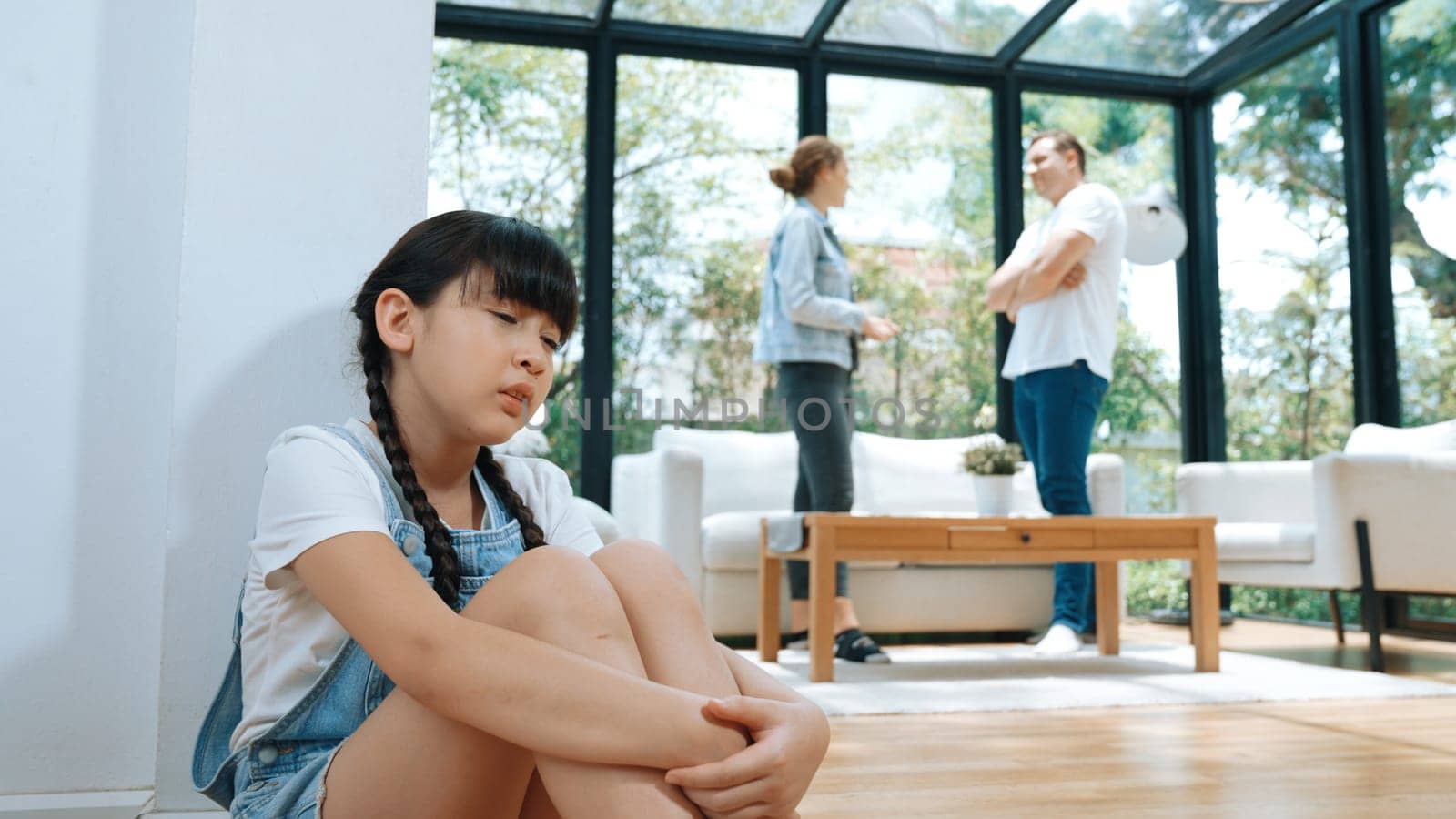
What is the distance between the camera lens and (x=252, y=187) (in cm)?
128

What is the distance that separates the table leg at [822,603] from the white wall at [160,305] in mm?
1744

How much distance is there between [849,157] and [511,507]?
402 cm

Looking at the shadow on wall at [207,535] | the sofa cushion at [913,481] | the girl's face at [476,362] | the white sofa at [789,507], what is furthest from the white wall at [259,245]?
the sofa cushion at [913,481]

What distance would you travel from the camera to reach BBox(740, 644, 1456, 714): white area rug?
2.57 meters

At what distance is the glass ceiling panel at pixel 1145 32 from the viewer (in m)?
4.73

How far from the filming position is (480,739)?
914 mm

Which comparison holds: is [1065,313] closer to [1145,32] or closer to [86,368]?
[1145,32]

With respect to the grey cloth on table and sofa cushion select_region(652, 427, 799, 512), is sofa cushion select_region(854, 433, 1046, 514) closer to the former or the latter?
sofa cushion select_region(652, 427, 799, 512)

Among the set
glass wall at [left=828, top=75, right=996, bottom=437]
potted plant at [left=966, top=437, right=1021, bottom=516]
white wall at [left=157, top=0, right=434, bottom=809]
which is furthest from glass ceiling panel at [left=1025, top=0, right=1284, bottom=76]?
white wall at [left=157, top=0, right=434, bottom=809]

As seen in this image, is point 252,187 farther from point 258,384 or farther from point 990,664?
point 990,664

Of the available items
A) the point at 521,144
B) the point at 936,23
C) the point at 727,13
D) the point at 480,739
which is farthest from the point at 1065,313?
the point at 480,739

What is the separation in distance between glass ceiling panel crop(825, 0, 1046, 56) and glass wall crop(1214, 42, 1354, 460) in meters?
1.15

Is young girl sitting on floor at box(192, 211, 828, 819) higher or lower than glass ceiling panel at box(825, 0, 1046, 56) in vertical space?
lower

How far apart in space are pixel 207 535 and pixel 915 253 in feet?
13.3
